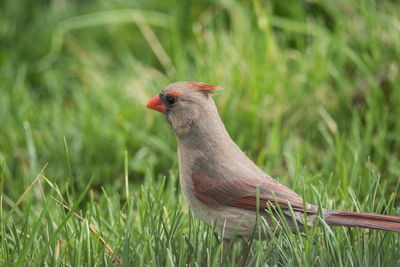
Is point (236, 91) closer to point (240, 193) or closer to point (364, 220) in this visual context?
point (240, 193)

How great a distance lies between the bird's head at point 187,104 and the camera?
2.67m

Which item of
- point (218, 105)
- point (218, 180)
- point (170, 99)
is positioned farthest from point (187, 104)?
point (218, 105)

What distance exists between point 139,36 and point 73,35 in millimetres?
651

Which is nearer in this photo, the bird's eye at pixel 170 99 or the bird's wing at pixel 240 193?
the bird's wing at pixel 240 193

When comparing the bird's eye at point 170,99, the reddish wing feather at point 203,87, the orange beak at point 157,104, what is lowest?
the orange beak at point 157,104

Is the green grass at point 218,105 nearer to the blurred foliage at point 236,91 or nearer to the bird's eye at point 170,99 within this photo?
the blurred foliage at point 236,91

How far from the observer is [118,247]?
2.45 metres

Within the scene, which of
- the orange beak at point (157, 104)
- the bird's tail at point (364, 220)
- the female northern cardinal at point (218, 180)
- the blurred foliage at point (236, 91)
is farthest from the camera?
the blurred foliage at point (236, 91)

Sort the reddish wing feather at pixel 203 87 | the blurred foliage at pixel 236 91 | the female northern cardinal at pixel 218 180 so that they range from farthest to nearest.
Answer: the blurred foliage at pixel 236 91 → the reddish wing feather at pixel 203 87 → the female northern cardinal at pixel 218 180

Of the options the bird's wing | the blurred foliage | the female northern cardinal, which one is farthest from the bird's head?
the blurred foliage

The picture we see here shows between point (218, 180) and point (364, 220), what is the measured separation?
635 mm

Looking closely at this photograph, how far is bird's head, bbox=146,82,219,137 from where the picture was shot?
2668 millimetres

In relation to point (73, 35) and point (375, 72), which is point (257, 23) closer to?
point (375, 72)

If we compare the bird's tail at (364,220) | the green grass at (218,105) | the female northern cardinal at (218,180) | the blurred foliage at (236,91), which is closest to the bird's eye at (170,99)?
the female northern cardinal at (218,180)
